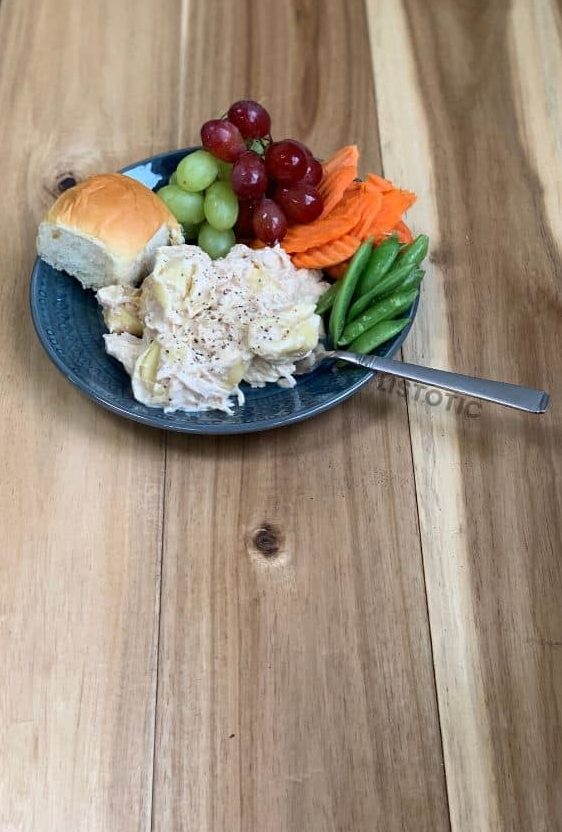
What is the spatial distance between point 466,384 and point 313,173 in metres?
0.39

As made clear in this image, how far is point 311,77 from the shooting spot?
154 cm

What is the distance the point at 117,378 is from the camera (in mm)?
Result: 1065

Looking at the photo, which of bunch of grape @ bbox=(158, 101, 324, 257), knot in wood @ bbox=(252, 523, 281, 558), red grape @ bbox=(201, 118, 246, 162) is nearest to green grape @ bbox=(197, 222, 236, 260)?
bunch of grape @ bbox=(158, 101, 324, 257)

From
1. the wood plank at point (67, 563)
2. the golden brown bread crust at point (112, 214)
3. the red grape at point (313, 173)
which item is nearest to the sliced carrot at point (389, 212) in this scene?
the red grape at point (313, 173)

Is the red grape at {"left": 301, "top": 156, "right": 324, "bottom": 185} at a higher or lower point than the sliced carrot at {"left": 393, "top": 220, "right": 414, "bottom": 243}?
higher

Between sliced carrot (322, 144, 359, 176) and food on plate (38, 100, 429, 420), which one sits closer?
food on plate (38, 100, 429, 420)

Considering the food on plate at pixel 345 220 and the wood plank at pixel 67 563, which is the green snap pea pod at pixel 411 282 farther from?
the wood plank at pixel 67 563

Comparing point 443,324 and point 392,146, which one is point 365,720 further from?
point 392,146

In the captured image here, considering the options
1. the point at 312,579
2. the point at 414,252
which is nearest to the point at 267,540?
the point at 312,579

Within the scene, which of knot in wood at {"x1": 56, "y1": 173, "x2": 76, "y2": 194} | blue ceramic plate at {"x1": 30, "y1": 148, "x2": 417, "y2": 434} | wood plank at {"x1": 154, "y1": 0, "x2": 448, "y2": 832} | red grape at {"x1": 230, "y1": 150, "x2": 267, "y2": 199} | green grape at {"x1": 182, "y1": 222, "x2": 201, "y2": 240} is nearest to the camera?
wood plank at {"x1": 154, "y1": 0, "x2": 448, "y2": 832}

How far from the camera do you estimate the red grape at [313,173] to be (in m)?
1.15

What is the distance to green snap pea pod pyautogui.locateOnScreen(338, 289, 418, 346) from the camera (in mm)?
1084

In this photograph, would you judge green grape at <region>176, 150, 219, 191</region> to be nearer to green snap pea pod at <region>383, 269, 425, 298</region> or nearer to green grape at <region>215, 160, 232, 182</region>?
green grape at <region>215, 160, 232, 182</region>

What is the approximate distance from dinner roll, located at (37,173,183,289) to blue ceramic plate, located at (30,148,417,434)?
4cm
